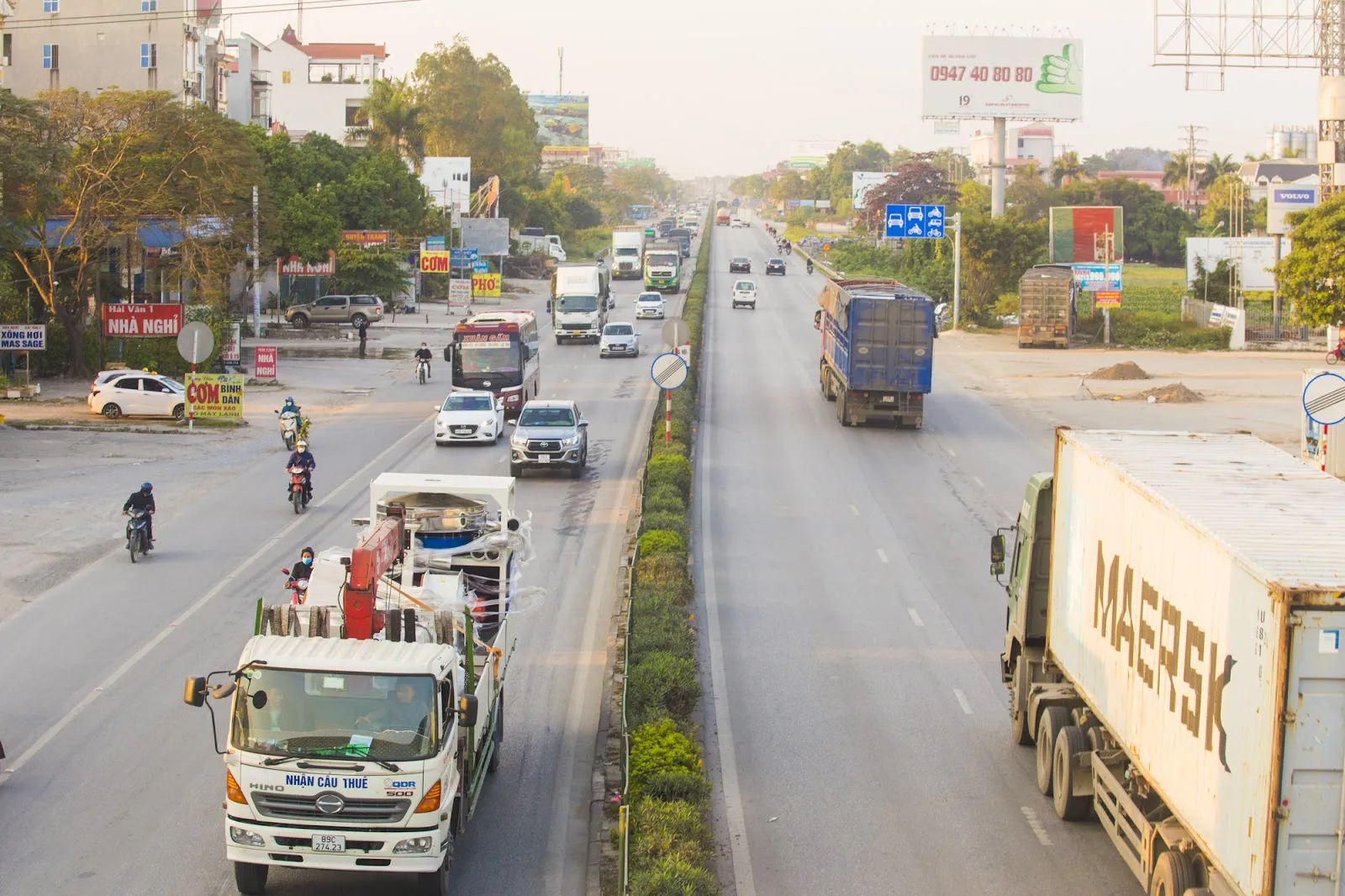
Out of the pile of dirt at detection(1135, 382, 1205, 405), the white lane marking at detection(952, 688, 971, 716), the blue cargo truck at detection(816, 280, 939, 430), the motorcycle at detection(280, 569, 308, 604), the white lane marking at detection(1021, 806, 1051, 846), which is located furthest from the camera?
the pile of dirt at detection(1135, 382, 1205, 405)

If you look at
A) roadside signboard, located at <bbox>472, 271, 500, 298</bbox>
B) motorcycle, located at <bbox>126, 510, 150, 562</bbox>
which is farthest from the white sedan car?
→ roadside signboard, located at <bbox>472, 271, 500, 298</bbox>

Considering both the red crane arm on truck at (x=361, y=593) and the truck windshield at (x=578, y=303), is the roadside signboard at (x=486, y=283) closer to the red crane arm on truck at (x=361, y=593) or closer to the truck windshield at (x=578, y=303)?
the truck windshield at (x=578, y=303)

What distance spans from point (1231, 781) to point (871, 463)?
26505 millimetres

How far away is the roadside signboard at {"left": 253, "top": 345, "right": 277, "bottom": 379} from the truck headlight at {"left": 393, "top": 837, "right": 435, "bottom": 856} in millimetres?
36357

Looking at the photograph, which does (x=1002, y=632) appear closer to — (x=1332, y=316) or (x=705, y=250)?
(x=1332, y=316)

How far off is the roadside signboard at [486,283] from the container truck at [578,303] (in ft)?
37.1

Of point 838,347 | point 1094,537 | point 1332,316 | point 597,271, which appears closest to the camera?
point 1094,537

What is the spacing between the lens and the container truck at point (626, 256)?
99.6 metres

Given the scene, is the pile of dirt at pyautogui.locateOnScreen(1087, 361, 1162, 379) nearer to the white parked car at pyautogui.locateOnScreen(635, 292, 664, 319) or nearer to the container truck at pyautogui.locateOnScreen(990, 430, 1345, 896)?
the white parked car at pyautogui.locateOnScreen(635, 292, 664, 319)

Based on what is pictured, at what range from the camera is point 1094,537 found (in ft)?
41.9

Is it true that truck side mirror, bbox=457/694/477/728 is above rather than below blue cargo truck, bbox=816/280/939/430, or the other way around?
below

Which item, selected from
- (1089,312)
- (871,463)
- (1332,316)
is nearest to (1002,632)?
(871,463)

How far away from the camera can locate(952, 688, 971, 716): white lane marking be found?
691 inches

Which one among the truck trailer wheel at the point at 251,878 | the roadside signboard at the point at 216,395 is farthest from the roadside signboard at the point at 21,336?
the truck trailer wheel at the point at 251,878
